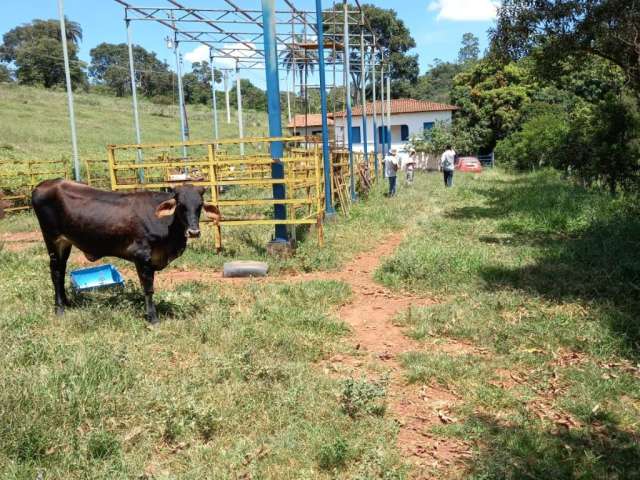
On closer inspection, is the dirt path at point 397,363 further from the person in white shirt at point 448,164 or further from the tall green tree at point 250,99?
the tall green tree at point 250,99

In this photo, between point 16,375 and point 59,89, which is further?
point 59,89

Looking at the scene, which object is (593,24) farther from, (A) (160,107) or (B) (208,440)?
(A) (160,107)

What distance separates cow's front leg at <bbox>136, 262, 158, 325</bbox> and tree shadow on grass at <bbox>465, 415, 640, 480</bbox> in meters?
3.47

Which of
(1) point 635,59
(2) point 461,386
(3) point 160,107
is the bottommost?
(2) point 461,386

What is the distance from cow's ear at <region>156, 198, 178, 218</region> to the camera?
561 centimetres

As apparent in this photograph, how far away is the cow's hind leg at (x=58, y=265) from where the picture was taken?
6.16 metres

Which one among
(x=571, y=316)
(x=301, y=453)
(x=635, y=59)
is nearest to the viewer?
(x=301, y=453)

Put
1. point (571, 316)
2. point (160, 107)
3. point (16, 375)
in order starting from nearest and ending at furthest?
point (16, 375), point (571, 316), point (160, 107)

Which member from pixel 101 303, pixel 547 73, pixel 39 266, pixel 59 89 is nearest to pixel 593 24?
pixel 547 73

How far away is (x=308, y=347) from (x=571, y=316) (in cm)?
282

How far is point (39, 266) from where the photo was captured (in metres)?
8.48

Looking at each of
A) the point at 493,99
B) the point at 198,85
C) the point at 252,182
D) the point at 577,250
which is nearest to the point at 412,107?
the point at 493,99

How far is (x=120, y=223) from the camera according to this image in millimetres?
5863

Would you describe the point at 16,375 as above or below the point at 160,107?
below
